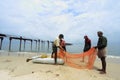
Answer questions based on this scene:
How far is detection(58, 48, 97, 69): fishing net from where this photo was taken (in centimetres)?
1217

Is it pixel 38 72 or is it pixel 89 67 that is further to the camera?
pixel 89 67

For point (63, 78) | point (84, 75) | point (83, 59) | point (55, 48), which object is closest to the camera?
point (63, 78)

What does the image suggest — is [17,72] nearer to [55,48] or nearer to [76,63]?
[55,48]

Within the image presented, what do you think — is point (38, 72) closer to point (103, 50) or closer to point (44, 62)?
point (44, 62)

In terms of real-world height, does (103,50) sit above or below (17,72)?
above

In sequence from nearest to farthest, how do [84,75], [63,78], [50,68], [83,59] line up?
[63,78] < [84,75] < [50,68] < [83,59]

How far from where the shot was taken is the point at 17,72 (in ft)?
36.4

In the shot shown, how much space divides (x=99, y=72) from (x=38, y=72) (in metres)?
3.03

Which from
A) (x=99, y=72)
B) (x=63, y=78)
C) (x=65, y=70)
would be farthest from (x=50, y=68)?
(x=99, y=72)

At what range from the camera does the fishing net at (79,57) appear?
1217 centimetres

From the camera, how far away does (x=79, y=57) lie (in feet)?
41.8

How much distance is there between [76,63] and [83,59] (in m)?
0.70

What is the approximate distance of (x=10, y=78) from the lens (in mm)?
9945

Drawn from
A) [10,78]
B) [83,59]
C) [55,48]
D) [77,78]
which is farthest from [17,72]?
[83,59]
